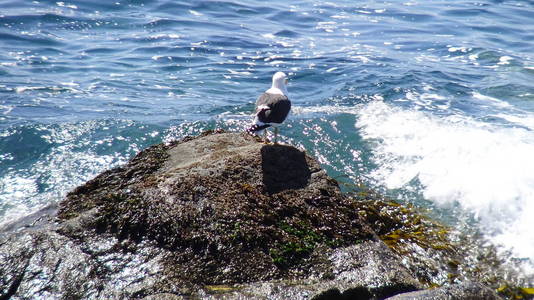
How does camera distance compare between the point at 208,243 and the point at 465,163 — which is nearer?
the point at 208,243

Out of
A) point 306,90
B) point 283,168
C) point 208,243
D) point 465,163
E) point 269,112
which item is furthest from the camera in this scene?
point 306,90

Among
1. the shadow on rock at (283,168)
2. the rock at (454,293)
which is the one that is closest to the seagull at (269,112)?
the shadow on rock at (283,168)

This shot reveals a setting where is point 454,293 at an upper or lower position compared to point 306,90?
upper

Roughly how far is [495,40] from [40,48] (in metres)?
14.4

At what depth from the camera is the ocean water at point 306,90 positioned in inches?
320

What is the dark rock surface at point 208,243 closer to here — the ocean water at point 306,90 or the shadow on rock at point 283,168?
the shadow on rock at point 283,168

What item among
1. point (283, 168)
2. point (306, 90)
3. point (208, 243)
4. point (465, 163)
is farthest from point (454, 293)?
point (306, 90)

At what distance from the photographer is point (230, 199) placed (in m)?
4.82

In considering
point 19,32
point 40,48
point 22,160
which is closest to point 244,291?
point 22,160

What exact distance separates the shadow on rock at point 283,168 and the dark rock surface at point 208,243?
15 mm

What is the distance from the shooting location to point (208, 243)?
438cm

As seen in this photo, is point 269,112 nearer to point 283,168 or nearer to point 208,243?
point 283,168

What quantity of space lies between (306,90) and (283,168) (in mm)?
7702

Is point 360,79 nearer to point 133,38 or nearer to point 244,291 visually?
point 133,38
